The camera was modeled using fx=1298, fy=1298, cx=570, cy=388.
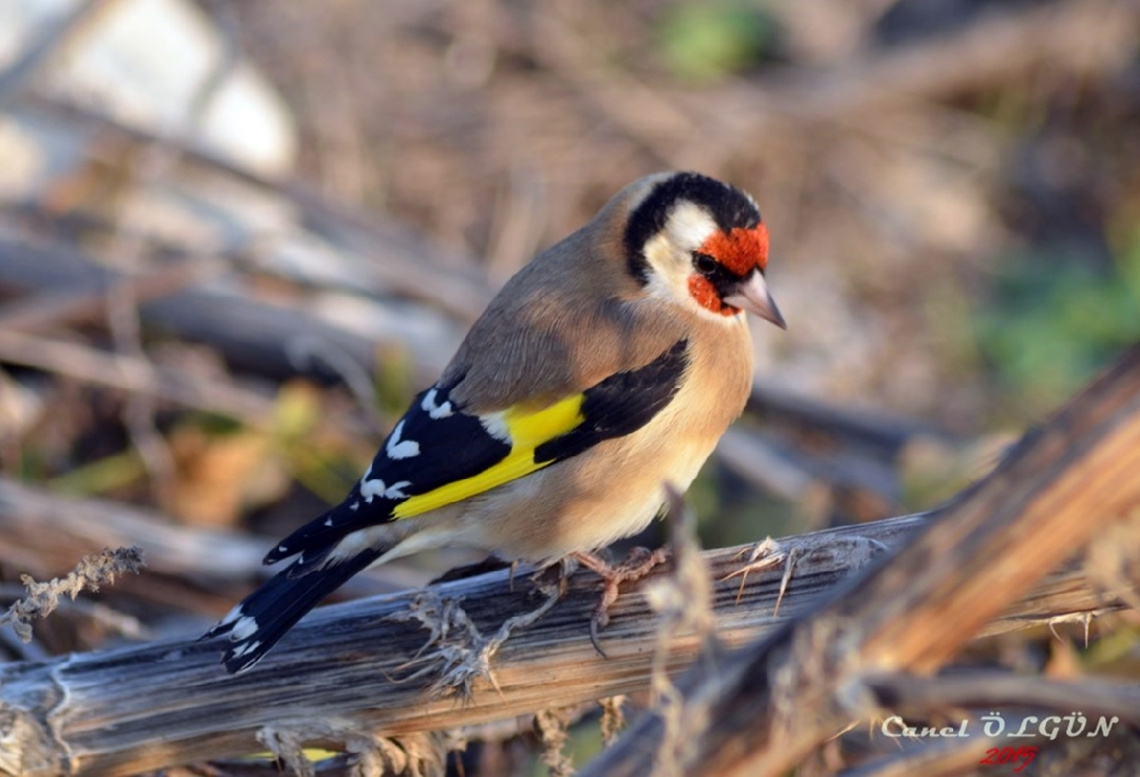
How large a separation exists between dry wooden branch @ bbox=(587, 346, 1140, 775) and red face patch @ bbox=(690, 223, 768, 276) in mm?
1664

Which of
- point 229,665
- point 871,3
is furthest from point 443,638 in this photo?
point 871,3

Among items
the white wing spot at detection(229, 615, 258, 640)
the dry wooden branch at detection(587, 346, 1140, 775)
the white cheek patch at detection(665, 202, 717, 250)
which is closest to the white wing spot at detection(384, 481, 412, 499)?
the white wing spot at detection(229, 615, 258, 640)

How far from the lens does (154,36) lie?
6.17 metres

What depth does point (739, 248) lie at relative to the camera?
316 centimetres

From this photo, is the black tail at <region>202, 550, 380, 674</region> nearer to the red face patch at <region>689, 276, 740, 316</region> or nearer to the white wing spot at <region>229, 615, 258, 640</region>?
the white wing spot at <region>229, 615, 258, 640</region>

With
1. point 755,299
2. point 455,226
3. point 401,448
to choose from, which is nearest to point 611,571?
point 401,448

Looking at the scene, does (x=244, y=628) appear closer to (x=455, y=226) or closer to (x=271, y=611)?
(x=271, y=611)

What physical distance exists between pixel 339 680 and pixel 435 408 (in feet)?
2.65

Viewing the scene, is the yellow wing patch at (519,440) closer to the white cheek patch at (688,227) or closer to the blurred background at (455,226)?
the white cheek patch at (688,227)

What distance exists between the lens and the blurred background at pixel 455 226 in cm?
462

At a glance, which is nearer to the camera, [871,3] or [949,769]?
[949,769]

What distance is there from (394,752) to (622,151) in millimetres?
5372

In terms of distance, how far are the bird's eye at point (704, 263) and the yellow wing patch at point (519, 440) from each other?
505 millimetres

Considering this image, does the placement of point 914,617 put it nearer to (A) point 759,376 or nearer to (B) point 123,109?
(A) point 759,376
